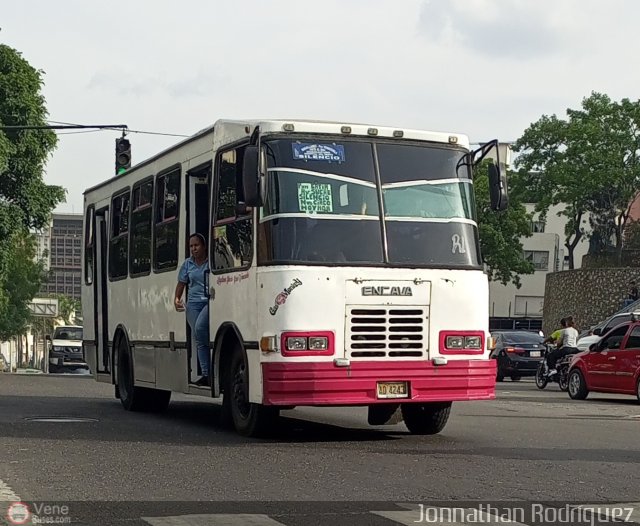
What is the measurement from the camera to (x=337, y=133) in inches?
548

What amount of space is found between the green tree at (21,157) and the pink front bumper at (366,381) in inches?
1346

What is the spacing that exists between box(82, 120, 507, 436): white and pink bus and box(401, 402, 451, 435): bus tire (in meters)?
0.02

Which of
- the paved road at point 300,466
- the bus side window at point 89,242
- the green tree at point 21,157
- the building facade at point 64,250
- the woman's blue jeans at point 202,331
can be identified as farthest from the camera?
the building facade at point 64,250

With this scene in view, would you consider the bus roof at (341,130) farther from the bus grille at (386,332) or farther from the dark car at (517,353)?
the dark car at (517,353)

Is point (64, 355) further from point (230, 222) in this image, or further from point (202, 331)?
point (230, 222)

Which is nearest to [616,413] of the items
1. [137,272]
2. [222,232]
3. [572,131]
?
[137,272]

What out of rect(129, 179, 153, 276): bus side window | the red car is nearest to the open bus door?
rect(129, 179, 153, 276): bus side window

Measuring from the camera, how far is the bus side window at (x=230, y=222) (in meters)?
13.8

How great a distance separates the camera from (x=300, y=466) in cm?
1139

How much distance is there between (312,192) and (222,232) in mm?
1407

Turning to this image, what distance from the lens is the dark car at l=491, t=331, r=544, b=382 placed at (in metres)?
39.1

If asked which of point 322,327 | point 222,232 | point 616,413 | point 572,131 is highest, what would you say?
point 572,131

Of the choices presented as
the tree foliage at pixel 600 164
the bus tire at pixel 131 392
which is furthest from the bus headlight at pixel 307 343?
the tree foliage at pixel 600 164

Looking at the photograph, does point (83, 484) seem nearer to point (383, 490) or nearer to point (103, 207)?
point (383, 490)
